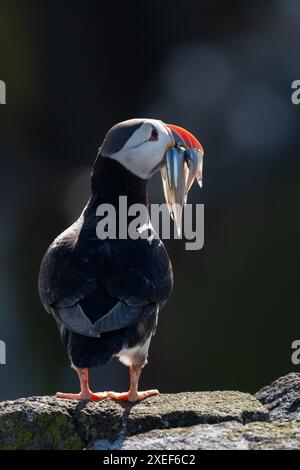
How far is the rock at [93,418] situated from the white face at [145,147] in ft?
4.07

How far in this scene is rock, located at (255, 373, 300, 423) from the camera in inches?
145

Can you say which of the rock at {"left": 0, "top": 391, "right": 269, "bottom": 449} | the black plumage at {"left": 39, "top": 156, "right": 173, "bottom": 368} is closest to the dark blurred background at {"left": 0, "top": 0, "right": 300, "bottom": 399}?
the black plumage at {"left": 39, "top": 156, "right": 173, "bottom": 368}

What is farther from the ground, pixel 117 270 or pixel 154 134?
pixel 154 134

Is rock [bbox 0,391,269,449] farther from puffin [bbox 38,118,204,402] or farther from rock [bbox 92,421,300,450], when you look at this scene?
puffin [bbox 38,118,204,402]

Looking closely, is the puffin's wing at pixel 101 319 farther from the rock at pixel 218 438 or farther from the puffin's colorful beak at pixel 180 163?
the puffin's colorful beak at pixel 180 163

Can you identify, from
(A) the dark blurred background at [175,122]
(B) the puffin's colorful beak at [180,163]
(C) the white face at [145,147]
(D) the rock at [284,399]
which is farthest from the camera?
(A) the dark blurred background at [175,122]

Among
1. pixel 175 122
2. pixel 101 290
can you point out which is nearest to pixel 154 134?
pixel 101 290

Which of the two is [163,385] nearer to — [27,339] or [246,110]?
[27,339]

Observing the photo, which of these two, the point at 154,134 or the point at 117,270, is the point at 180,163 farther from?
the point at 117,270

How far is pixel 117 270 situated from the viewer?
3912mm

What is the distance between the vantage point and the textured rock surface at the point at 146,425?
307cm

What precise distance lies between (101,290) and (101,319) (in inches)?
5.9

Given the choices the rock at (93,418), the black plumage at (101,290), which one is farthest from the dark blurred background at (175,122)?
the rock at (93,418)
